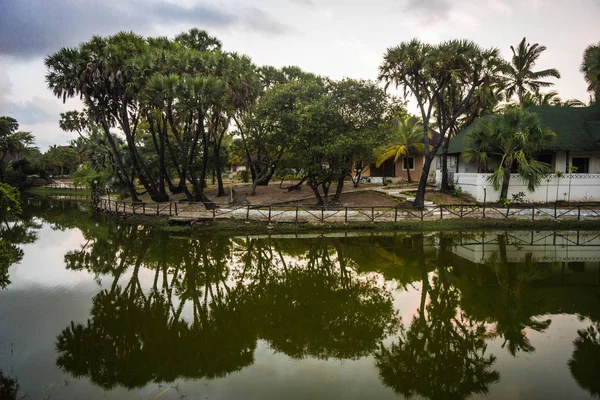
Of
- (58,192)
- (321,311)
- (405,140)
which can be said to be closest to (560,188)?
(405,140)

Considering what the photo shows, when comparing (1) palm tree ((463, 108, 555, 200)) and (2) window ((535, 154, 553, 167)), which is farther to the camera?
(2) window ((535, 154, 553, 167))

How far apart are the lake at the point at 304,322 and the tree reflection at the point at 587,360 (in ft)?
0.12

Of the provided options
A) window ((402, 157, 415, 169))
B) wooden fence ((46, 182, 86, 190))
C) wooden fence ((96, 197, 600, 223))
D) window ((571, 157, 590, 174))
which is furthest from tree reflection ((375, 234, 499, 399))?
wooden fence ((46, 182, 86, 190))

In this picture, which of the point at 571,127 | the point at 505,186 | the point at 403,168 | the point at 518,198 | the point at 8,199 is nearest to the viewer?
the point at 8,199

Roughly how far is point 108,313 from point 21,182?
6561cm

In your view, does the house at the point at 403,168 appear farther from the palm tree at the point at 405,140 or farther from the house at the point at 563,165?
the house at the point at 563,165

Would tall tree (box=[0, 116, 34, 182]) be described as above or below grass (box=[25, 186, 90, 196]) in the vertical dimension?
above

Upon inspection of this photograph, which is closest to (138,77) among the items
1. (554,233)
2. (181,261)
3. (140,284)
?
(181,261)

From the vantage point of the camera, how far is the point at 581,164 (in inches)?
1133

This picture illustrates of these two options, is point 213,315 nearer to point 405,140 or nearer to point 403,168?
point 405,140

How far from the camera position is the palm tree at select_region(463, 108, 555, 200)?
24.2 meters

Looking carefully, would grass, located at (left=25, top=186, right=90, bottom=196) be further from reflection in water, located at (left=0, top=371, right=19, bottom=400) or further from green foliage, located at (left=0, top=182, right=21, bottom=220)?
reflection in water, located at (left=0, top=371, right=19, bottom=400)

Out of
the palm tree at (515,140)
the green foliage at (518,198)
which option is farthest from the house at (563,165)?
the palm tree at (515,140)

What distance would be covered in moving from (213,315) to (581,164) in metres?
30.7
